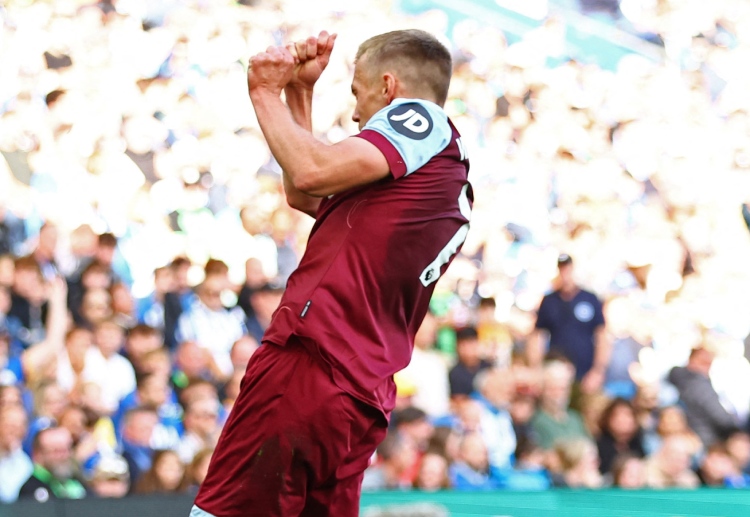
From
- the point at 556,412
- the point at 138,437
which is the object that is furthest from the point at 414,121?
the point at 556,412

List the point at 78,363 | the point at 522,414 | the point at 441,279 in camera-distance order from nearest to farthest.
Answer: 1. the point at 78,363
2. the point at 522,414
3. the point at 441,279

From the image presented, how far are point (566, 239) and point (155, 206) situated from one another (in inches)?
113

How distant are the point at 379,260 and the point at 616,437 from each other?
4716 millimetres

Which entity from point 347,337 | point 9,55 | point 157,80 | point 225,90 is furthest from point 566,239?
point 347,337

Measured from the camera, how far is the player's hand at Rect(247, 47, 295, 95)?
2.21m

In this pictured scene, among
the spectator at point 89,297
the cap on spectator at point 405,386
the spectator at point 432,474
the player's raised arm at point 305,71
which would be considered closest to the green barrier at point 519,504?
the spectator at point 432,474

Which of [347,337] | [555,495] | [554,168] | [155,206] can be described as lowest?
[555,495]

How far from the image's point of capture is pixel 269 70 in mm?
2225

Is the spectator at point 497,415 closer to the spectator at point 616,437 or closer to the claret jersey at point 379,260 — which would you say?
the spectator at point 616,437

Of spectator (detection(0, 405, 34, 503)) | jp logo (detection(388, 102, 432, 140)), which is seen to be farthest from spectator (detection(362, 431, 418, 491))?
jp logo (detection(388, 102, 432, 140))

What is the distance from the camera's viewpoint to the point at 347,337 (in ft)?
6.89

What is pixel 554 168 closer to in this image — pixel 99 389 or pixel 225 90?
pixel 225 90

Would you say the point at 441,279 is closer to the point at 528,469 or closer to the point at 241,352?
the point at 528,469

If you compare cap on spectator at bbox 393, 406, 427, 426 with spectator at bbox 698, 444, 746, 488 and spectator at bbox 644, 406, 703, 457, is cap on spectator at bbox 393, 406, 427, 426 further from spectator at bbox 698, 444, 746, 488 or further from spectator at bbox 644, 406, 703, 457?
spectator at bbox 698, 444, 746, 488
